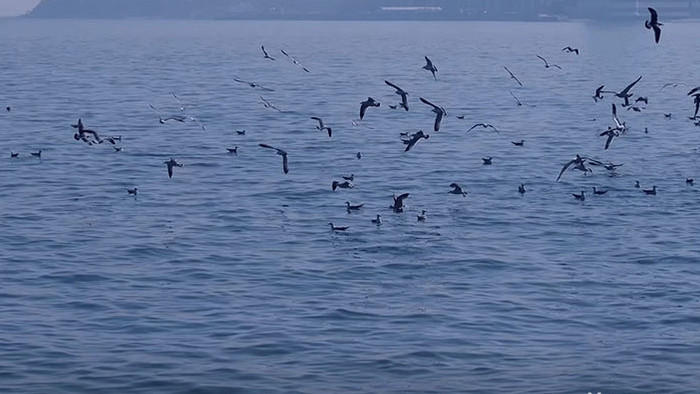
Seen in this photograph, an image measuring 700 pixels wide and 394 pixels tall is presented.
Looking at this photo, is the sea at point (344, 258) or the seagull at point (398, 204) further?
the seagull at point (398, 204)

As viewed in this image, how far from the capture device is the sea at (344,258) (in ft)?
82.0

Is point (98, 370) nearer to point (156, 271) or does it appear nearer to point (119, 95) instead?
point (156, 271)

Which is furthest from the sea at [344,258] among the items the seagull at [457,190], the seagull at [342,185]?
the seagull at [342,185]

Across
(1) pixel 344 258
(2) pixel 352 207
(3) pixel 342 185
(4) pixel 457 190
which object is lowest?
(1) pixel 344 258

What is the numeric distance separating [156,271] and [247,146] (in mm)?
26003

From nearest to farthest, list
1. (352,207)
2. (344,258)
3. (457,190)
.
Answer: (344,258)
(352,207)
(457,190)

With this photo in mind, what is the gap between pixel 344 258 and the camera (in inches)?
1336

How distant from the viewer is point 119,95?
8712 cm

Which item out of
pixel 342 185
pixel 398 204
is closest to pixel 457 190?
pixel 342 185

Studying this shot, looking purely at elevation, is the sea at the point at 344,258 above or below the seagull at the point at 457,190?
below

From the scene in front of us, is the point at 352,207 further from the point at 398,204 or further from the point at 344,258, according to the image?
the point at 344,258

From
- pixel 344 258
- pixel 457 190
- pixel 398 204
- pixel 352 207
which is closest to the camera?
pixel 344 258

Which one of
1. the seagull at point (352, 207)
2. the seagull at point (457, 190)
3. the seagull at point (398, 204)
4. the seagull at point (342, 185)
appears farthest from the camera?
the seagull at point (457, 190)

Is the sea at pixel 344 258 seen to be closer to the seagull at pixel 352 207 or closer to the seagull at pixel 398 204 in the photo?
the seagull at pixel 398 204
